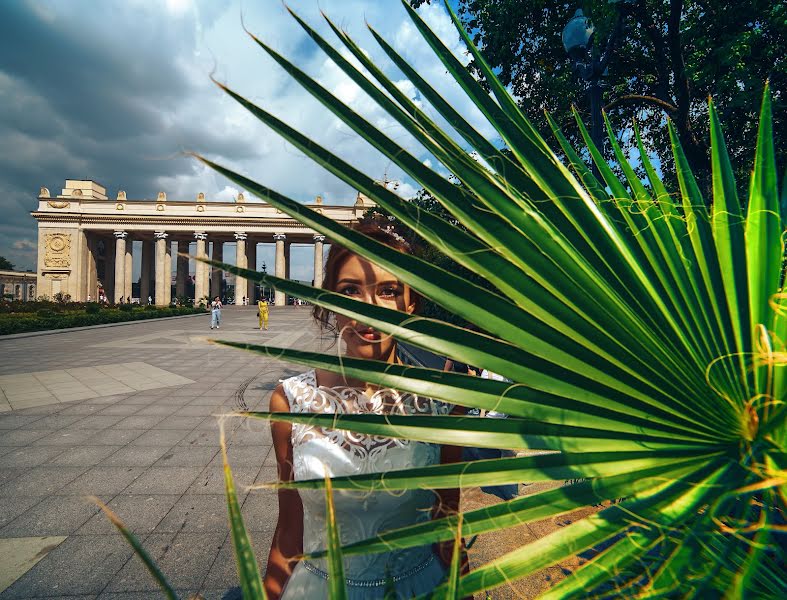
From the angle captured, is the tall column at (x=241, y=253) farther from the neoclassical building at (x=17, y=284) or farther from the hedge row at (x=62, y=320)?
the neoclassical building at (x=17, y=284)

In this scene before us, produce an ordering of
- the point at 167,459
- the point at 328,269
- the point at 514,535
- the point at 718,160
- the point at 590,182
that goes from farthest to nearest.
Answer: the point at 167,459
the point at 514,535
the point at 328,269
the point at 590,182
the point at 718,160

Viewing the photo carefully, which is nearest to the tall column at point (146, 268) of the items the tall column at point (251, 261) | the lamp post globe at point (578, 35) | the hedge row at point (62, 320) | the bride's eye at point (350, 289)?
the tall column at point (251, 261)

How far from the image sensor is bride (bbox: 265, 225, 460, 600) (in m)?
1.50

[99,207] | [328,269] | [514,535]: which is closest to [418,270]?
[328,269]

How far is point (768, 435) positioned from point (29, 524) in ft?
16.9

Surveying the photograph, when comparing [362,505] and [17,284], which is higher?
[17,284]

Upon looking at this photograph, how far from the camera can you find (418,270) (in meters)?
0.76

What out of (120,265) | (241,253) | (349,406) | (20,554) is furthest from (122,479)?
(120,265)

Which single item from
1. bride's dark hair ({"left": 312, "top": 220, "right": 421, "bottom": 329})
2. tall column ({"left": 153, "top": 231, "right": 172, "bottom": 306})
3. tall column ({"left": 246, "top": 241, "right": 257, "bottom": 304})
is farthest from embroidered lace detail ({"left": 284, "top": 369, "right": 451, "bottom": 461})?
tall column ({"left": 153, "top": 231, "right": 172, "bottom": 306})

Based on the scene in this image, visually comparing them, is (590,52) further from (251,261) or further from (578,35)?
(251,261)

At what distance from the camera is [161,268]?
54.8 m

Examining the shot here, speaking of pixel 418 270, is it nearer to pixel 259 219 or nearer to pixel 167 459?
pixel 167 459

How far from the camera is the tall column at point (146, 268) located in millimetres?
60250

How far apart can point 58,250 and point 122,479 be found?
204 feet
